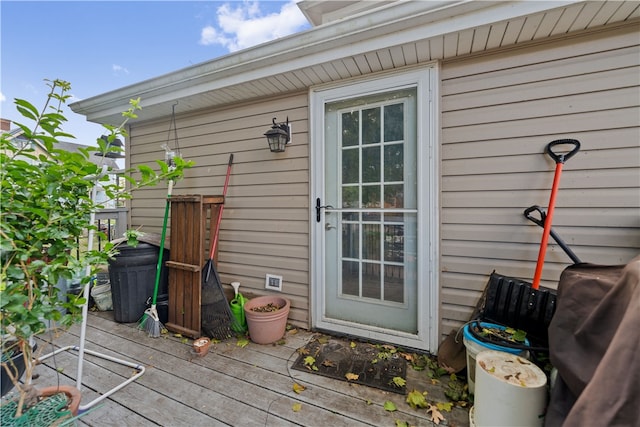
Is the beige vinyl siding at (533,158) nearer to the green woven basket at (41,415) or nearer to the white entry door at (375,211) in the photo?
the white entry door at (375,211)

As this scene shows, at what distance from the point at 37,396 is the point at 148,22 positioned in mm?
4035

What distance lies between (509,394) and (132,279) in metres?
3.14

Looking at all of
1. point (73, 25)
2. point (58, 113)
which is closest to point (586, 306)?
point (58, 113)

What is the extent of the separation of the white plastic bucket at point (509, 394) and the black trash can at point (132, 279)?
9.58 ft

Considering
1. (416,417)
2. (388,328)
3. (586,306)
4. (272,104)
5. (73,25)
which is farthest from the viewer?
(73,25)

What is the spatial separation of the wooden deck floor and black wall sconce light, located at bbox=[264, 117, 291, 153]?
1840 mm

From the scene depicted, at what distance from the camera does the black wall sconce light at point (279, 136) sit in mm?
2486

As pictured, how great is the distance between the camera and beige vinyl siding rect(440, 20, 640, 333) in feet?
5.51

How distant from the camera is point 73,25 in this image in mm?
3137

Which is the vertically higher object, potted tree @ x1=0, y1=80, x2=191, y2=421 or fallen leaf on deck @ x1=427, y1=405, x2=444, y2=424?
Answer: potted tree @ x1=0, y1=80, x2=191, y2=421

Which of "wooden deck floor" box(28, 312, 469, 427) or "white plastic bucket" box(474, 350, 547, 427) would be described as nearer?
"white plastic bucket" box(474, 350, 547, 427)

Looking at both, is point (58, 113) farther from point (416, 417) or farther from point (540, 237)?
point (540, 237)

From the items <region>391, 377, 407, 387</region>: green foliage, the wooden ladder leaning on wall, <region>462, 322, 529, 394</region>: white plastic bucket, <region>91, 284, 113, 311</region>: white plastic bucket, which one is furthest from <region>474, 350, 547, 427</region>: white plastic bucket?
<region>91, 284, 113, 311</region>: white plastic bucket

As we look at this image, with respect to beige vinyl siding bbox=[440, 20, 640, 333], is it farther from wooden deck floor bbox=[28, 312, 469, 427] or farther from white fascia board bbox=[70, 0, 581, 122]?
wooden deck floor bbox=[28, 312, 469, 427]
